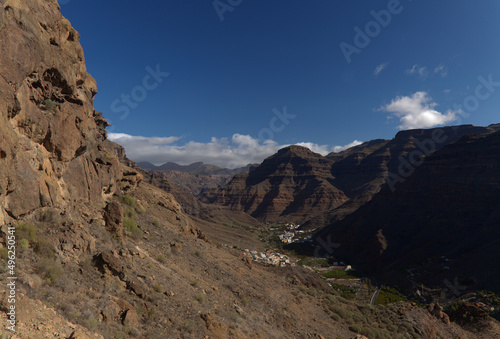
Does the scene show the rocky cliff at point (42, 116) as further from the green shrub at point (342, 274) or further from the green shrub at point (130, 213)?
the green shrub at point (342, 274)

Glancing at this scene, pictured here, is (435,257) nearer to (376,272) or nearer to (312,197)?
(376,272)

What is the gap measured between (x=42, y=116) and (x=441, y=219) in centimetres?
8870

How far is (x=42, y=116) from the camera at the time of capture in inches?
451

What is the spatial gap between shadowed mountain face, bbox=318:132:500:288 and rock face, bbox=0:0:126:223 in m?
63.5

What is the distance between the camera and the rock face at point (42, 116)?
29.9 feet

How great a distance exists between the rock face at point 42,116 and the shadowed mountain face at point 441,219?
2500 inches

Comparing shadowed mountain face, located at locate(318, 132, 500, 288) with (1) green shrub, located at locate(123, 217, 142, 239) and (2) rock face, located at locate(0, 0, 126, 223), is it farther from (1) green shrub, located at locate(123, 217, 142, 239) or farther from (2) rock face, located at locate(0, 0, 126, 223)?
(2) rock face, located at locate(0, 0, 126, 223)

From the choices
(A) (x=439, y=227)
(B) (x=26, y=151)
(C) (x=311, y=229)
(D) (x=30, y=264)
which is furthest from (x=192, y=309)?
(C) (x=311, y=229)

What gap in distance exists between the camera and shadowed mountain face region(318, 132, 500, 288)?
184 feet

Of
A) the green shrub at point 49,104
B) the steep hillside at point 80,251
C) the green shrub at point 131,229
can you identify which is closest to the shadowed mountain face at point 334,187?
the steep hillside at point 80,251

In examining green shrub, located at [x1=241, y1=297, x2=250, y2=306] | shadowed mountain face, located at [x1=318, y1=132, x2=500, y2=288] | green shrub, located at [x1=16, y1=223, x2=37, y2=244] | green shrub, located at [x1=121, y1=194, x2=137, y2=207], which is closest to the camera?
green shrub, located at [x1=16, y1=223, x2=37, y2=244]

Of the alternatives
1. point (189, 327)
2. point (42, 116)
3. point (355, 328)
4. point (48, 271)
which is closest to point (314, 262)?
point (355, 328)

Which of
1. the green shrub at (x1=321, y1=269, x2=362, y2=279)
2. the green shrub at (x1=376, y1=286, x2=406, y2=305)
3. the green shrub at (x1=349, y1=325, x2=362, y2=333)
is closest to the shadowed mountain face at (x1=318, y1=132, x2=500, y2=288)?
the green shrub at (x1=321, y1=269, x2=362, y2=279)

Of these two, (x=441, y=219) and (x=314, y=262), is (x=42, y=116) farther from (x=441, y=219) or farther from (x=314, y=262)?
(x=441, y=219)
